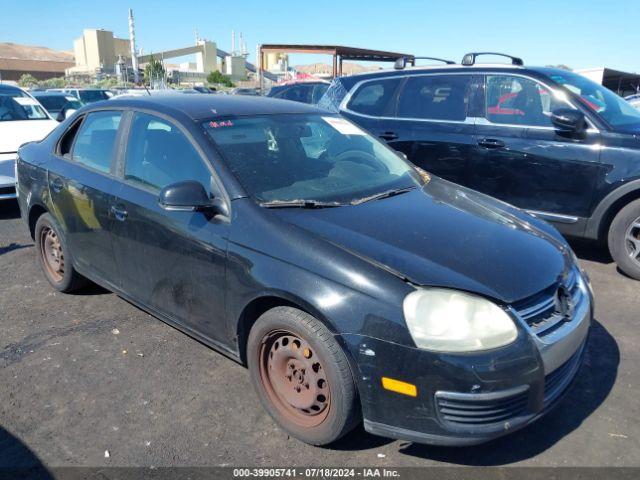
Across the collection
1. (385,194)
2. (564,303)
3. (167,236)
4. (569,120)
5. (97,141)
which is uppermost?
(569,120)

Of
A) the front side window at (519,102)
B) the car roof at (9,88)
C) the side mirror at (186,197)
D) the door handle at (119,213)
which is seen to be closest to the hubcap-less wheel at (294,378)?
the side mirror at (186,197)

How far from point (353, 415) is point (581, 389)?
1.52 meters

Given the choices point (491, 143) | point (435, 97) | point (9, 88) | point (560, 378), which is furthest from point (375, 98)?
point (9, 88)

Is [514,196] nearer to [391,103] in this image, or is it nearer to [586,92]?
[586,92]

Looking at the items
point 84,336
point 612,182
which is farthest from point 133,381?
point 612,182

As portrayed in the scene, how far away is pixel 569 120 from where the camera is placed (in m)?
4.83

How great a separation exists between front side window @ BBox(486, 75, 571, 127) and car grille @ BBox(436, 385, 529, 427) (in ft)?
11.9

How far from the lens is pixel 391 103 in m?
6.23

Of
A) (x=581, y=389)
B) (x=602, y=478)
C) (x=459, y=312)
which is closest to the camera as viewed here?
(x=459, y=312)

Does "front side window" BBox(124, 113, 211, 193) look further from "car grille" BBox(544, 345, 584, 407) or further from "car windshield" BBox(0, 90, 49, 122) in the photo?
"car windshield" BBox(0, 90, 49, 122)

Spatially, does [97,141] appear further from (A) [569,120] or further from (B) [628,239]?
(B) [628,239]

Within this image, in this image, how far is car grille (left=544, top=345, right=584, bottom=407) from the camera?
244 centimetres

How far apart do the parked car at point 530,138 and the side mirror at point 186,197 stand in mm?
3481

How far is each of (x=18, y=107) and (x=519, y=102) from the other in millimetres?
7649
